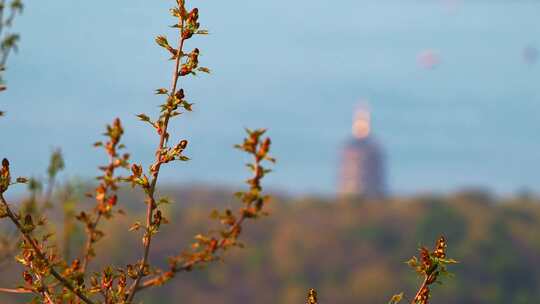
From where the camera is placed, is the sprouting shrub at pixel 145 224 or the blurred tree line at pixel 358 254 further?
the blurred tree line at pixel 358 254

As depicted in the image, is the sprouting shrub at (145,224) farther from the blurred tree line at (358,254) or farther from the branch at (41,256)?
the blurred tree line at (358,254)

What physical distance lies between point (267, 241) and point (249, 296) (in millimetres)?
16157

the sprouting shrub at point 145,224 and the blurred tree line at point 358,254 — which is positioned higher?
the blurred tree line at point 358,254

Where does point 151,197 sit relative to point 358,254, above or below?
below

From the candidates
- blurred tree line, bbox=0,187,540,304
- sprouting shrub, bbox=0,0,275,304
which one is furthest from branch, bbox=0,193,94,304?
blurred tree line, bbox=0,187,540,304

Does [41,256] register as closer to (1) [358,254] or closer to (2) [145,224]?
(2) [145,224]

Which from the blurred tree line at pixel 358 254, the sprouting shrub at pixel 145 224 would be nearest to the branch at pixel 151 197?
the sprouting shrub at pixel 145 224

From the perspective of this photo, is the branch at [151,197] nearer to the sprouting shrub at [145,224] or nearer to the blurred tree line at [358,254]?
the sprouting shrub at [145,224]

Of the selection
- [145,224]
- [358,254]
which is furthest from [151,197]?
[358,254]

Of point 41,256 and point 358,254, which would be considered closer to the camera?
point 41,256

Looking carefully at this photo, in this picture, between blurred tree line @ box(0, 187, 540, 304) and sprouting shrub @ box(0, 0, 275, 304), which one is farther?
blurred tree line @ box(0, 187, 540, 304)

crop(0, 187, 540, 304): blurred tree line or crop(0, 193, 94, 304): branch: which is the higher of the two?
crop(0, 187, 540, 304): blurred tree line

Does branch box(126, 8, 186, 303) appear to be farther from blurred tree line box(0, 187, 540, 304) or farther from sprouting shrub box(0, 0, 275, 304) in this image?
blurred tree line box(0, 187, 540, 304)

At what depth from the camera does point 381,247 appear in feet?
577
